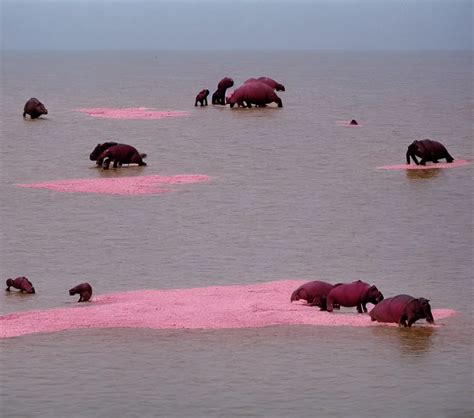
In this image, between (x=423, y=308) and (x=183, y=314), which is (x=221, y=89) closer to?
(x=183, y=314)

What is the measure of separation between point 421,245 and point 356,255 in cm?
208

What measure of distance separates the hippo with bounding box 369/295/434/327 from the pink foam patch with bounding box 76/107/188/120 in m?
51.6

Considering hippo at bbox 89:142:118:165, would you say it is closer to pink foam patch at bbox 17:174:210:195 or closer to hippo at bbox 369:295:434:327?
pink foam patch at bbox 17:174:210:195

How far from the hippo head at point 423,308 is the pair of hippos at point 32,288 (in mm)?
6298

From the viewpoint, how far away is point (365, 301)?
27875 millimetres

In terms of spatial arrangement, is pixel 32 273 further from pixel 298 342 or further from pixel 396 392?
pixel 396 392

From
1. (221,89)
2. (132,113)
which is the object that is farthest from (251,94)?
(132,113)

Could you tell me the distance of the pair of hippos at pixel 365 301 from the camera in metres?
26.4

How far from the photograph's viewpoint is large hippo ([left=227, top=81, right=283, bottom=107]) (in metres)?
79.2

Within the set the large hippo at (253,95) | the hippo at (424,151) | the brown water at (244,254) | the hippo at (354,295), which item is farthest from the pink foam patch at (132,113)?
the hippo at (354,295)

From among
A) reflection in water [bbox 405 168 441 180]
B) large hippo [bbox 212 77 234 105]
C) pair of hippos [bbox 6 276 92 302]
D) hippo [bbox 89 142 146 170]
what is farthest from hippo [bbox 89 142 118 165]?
large hippo [bbox 212 77 234 105]

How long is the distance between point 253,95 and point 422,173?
28.9m

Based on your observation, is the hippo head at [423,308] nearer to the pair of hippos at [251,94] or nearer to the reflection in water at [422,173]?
the reflection in water at [422,173]

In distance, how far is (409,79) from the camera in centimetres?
13938
